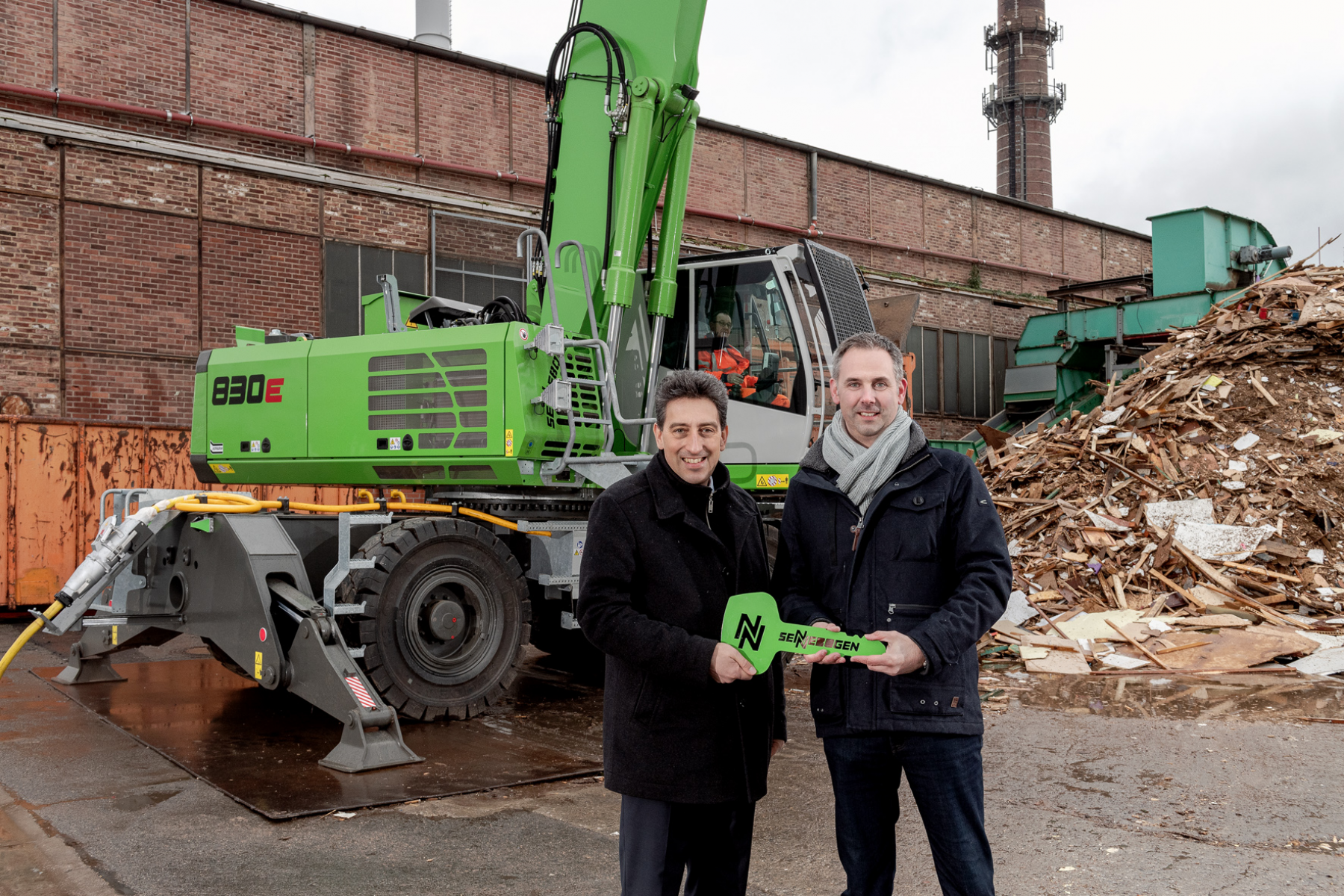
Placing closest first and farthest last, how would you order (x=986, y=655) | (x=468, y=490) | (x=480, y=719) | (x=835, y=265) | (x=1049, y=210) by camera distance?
(x=480, y=719) → (x=468, y=490) → (x=835, y=265) → (x=986, y=655) → (x=1049, y=210)

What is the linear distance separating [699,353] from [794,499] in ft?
17.9

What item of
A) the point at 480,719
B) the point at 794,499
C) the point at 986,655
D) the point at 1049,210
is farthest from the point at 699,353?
the point at 1049,210

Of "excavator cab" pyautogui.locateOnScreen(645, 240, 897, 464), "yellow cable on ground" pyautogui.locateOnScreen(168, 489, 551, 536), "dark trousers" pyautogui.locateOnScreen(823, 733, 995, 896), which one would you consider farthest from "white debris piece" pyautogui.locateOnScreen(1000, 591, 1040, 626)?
"dark trousers" pyautogui.locateOnScreen(823, 733, 995, 896)

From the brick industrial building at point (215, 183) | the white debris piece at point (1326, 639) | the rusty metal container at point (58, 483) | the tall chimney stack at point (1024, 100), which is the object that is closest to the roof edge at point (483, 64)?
the brick industrial building at point (215, 183)

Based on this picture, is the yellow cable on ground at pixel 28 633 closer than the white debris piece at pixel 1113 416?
Yes

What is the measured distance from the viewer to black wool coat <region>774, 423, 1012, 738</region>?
2.74 meters

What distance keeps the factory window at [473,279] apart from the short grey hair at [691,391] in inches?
578

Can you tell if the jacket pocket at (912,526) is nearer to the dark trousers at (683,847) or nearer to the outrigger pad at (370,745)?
the dark trousers at (683,847)

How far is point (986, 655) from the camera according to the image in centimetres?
988

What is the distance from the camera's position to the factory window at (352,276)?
645 inches

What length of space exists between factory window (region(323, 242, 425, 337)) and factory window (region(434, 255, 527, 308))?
1.62ft

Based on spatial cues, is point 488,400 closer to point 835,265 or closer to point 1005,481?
point 835,265

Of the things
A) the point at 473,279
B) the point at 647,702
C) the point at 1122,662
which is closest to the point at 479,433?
the point at 647,702

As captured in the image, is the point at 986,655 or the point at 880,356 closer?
the point at 880,356
